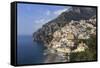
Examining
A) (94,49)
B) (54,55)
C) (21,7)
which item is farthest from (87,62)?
(21,7)

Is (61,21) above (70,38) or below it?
above

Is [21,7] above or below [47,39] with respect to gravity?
above

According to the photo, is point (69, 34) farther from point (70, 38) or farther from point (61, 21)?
point (61, 21)

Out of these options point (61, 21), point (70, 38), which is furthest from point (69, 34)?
point (61, 21)

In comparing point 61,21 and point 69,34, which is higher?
point 61,21
